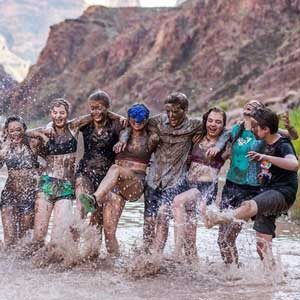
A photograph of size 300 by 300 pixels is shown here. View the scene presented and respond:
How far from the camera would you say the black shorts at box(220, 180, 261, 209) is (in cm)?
674

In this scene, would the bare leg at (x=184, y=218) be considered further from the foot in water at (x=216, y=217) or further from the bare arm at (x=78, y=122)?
the bare arm at (x=78, y=122)

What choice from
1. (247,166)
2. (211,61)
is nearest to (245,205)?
(247,166)

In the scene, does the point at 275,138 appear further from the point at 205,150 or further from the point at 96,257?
the point at 96,257

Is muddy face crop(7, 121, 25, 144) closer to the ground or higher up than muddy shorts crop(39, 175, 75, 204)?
higher up

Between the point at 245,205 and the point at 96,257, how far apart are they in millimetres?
1917

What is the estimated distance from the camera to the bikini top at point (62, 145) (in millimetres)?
7324

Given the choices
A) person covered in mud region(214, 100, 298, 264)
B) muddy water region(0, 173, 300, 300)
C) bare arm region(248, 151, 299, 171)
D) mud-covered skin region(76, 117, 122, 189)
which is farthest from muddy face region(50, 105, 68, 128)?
bare arm region(248, 151, 299, 171)

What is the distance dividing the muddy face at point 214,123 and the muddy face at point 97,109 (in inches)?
43.8

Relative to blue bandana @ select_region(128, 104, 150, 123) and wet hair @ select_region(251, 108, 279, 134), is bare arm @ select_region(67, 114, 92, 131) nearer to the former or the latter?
blue bandana @ select_region(128, 104, 150, 123)

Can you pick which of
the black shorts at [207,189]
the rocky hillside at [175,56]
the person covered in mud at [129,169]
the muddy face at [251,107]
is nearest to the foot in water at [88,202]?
the person covered in mud at [129,169]

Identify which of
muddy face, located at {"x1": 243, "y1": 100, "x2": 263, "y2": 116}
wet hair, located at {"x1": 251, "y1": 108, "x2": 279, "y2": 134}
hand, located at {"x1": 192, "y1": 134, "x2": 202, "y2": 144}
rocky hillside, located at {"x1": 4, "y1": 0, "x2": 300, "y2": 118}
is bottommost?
hand, located at {"x1": 192, "y1": 134, "x2": 202, "y2": 144}

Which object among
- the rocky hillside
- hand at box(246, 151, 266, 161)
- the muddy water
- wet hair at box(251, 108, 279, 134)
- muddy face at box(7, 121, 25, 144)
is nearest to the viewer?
the muddy water

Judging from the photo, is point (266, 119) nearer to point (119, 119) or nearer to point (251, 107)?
point (251, 107)

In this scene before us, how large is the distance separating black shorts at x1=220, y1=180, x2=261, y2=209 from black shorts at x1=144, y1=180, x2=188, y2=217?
43 centimetres
